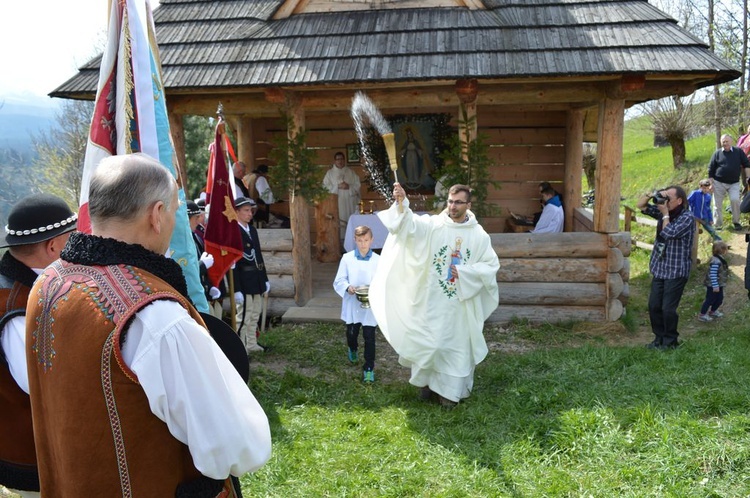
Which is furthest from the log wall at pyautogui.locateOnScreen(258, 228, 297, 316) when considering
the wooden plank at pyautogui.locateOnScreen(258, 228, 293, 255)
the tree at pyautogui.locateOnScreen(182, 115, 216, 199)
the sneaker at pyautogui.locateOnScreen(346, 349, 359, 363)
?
the tree at pyautogui.locateOnScreen(182, 115, 216, 199)

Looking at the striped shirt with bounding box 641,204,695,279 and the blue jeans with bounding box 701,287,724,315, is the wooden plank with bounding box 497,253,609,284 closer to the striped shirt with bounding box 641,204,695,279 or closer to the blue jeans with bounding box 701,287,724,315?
the blue jeans with bounding box 701,287,724,315

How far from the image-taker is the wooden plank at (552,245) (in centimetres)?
890

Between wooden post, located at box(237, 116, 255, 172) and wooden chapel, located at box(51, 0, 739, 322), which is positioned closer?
wooden chapel, located at box(51, 0, 739, 322)

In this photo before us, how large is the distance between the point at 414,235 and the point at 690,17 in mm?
20132

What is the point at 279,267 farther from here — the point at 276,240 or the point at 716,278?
the point at 716,278

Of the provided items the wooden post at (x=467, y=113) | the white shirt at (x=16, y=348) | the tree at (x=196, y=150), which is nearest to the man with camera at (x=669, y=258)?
the wooden post at (x=467, y=113)

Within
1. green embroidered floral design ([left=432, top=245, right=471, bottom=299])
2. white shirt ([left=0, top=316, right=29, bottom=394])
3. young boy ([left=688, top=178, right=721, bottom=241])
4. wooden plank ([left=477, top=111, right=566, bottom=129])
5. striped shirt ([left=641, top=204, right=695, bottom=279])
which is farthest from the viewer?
wooden plank ([left=477, top=111, right=566, bottom=129])

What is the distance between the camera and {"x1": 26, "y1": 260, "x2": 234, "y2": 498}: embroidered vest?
1.68 m

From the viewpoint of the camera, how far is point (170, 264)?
73.2 inches

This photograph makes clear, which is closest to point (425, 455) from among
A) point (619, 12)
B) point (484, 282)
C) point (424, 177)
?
point (484, 282)

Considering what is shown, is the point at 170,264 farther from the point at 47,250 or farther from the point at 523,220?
the point at 523,220

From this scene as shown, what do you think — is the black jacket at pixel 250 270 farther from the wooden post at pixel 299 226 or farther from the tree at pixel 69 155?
the tree at pixel 69 155

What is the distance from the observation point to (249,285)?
24.8 feet

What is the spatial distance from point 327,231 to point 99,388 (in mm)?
10633
